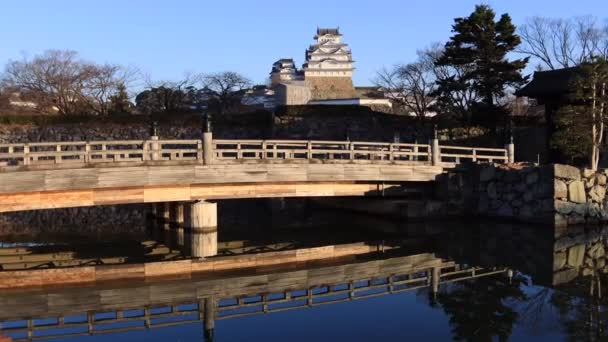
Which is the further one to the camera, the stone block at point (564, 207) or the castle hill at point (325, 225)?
the stone block at point (564, 207)

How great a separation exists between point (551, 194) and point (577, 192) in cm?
106

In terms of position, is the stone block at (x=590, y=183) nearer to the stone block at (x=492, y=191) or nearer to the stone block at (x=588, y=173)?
the stone block at (x=588, y=173)

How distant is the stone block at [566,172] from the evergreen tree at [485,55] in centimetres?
1308

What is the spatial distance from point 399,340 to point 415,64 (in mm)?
35191

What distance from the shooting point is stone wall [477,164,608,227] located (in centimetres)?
1898

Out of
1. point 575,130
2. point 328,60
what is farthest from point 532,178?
point 328,60

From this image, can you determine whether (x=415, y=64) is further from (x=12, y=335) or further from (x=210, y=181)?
(x=12, y=335)

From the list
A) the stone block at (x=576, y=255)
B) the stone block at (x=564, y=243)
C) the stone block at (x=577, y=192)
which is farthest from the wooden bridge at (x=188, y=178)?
the stone block at (x=576, y=255)

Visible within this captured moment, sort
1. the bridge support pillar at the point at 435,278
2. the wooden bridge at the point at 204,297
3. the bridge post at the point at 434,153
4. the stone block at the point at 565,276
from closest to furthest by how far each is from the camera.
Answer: the wooden bridge at the point at 204,297 → the bridge support pillar at the point at 435,278 → the stone block at the point at 565,276 → the bridge post at the point at 434,153

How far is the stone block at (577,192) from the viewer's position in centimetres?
1914

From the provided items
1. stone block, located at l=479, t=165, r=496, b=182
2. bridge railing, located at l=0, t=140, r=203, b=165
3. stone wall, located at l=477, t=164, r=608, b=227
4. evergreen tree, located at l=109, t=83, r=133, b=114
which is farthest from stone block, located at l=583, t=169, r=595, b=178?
evergreen tree, located at l=109, t=83, r=133, b=114

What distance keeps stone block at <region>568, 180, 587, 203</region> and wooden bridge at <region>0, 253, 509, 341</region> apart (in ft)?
25.6

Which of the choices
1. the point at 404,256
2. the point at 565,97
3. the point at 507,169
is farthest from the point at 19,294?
the point at 565,97

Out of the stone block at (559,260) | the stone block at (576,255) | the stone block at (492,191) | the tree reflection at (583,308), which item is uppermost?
the stone block at (492,191)
